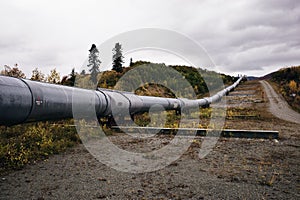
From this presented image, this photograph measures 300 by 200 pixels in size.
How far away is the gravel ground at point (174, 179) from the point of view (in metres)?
3.43

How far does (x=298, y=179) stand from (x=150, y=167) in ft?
8.70

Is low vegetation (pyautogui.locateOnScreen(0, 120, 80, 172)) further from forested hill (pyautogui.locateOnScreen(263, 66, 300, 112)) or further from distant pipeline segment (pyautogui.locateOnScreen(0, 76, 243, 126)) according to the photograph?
forested hill (pyautogui.locateOnScreen(263, 66, 300, 112))

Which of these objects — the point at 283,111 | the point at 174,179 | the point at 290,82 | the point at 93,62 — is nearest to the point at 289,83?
the point at 290,82

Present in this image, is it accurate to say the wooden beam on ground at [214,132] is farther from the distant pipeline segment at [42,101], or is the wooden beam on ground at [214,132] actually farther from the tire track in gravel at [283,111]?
the tire track in gravel at [283,111]

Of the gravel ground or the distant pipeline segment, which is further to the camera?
the distant pipeline segment

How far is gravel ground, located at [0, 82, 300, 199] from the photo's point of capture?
3432mm

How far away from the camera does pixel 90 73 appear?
92.4 feet

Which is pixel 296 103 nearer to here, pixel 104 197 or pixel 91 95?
pixel 91 95

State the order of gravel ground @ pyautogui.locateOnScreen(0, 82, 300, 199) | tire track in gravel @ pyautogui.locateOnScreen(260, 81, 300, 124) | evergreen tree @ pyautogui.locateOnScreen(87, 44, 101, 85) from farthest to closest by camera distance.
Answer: evergreen tree @ pyautogui.locateOnScreen(87, 44, 101, 85), tire track in gravel @ pyautogui.locateOnScreen(260, 81, 300, 124), gravel ground @ pyautogui.locateOnScreen(0, 82, 300, 199)

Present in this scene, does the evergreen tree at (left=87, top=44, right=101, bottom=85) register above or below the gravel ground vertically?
above

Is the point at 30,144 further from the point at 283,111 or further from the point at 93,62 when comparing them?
the point at 93,62

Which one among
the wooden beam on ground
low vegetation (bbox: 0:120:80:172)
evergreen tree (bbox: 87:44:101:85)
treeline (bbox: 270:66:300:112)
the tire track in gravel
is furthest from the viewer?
evergreen tree (bbox: 87:44:101:85)

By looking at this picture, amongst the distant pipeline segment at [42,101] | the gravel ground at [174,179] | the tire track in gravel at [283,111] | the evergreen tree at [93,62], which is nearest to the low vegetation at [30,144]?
the gravel ground at [174,179]

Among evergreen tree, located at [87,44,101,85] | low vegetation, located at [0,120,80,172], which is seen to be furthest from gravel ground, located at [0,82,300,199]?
evergreen tree, located at [87,44,101,85]
